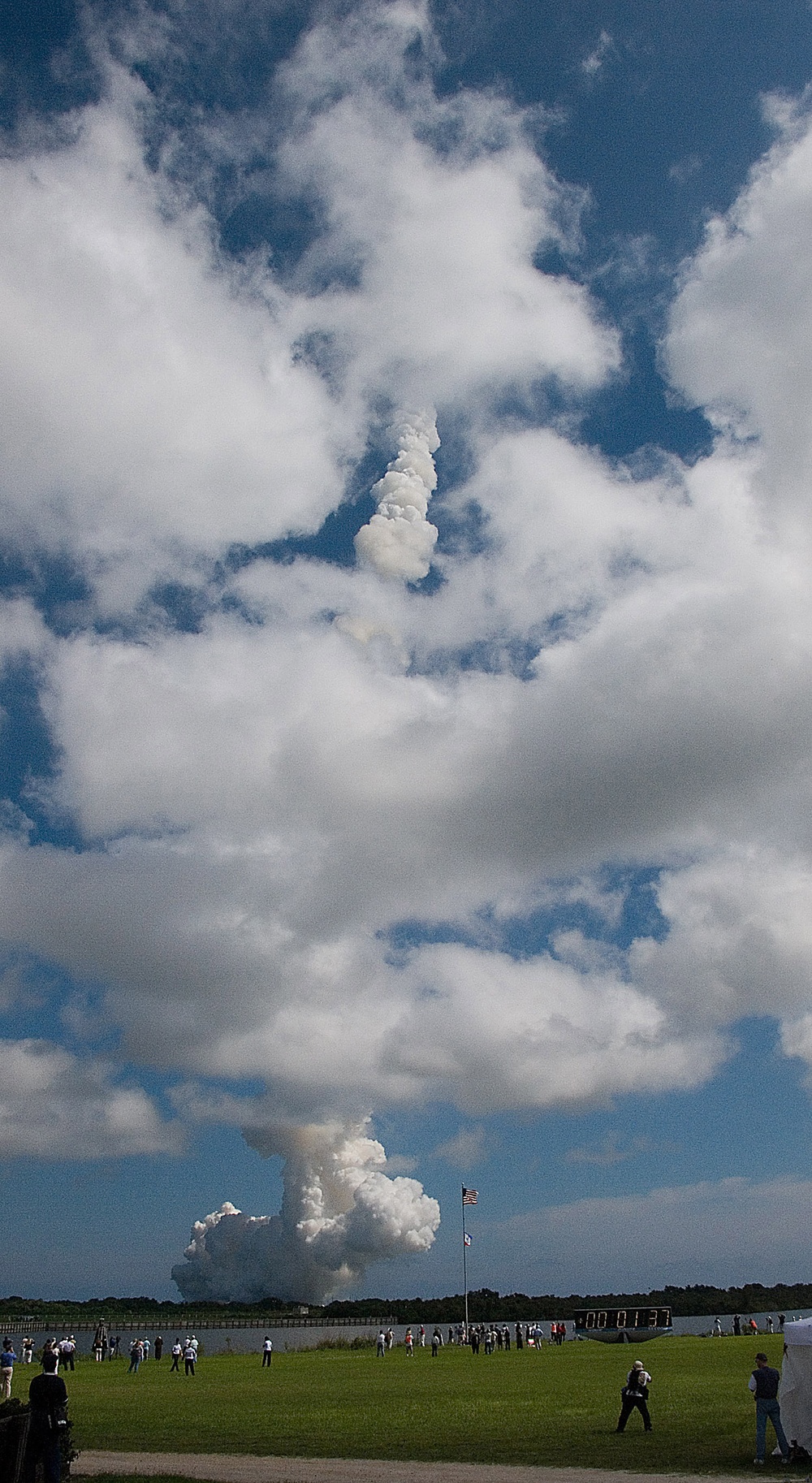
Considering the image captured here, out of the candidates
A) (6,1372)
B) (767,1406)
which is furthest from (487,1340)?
(767,1406)

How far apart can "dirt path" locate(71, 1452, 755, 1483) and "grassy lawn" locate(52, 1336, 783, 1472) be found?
1052mm

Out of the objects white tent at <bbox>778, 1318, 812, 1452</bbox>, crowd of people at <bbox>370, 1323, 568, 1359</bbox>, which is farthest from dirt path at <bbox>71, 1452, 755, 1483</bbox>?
crowd of people at <bbox>370, 1323, 568, 1359</bbox>

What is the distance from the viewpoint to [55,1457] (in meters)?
16.5

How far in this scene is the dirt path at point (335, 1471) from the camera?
2036 cm

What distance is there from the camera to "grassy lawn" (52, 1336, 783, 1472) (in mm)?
24484

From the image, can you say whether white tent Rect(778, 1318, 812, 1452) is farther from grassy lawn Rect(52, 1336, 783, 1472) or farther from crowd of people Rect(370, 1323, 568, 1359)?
crowd of people Rect(370, 1323, 568, 1359)

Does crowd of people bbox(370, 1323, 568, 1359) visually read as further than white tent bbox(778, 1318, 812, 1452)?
Yes

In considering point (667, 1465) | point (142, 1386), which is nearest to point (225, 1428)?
point (667, 1465)

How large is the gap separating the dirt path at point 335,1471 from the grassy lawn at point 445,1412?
1052mm

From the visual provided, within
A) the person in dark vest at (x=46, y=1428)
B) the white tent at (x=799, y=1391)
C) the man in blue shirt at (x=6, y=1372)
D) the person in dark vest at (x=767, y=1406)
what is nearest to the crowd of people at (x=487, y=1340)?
the man in blue shirt at (x=6, y=1372)

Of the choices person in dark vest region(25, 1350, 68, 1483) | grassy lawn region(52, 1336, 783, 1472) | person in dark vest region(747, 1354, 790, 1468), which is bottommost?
grassy lawn region(52, 1336, 783, 1472)

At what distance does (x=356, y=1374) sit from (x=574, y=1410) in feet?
83.6

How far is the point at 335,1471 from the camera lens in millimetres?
21859

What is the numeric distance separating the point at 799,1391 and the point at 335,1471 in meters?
9.11
